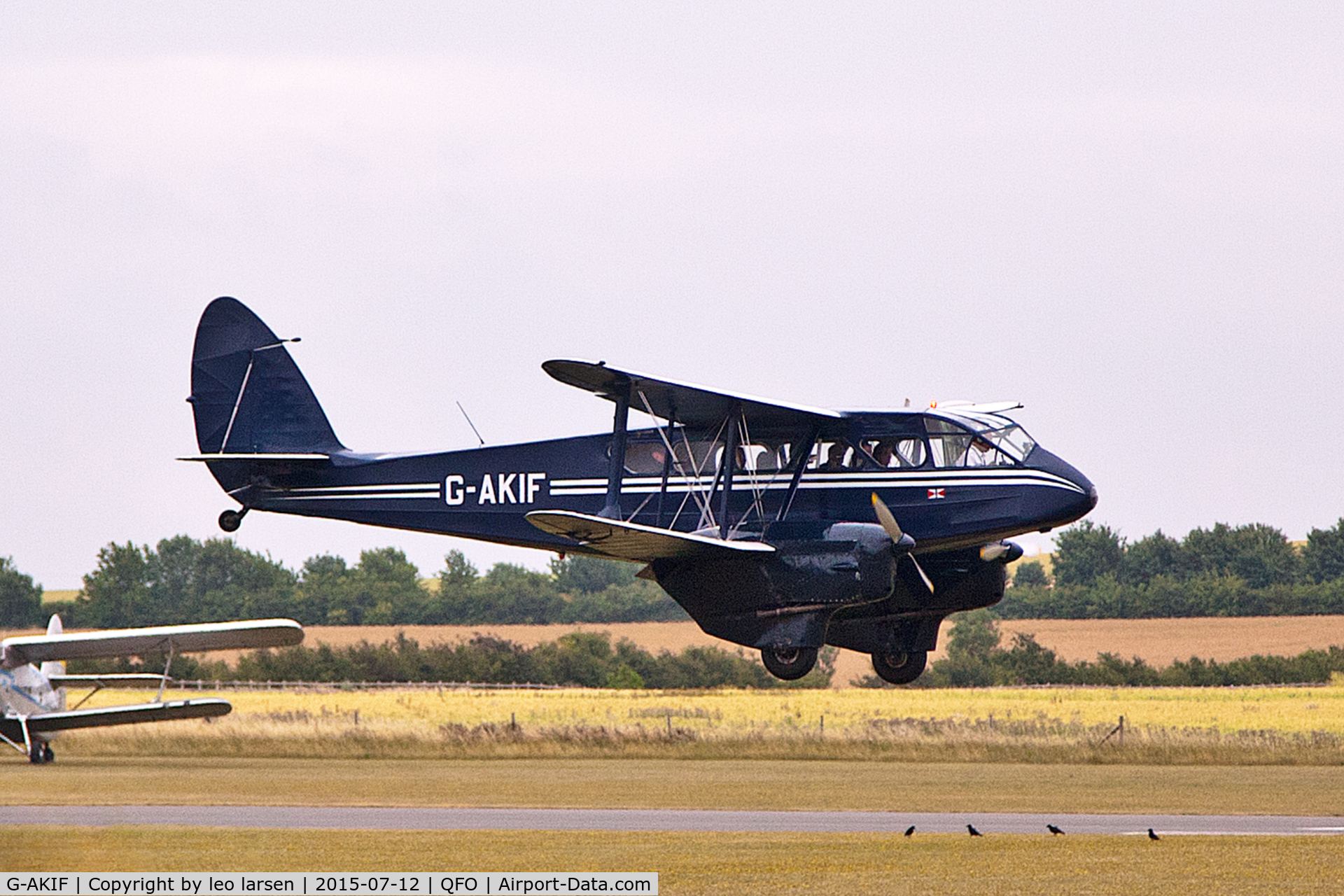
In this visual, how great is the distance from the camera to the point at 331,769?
57.3 m

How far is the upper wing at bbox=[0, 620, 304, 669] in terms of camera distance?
4772 cm

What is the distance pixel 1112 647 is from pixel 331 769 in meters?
54.6

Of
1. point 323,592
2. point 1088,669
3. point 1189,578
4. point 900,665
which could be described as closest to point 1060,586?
point 1189,578

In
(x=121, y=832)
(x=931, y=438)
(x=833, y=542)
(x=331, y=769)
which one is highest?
(x=931, y=438)

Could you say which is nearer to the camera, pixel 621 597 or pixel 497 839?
pixel 497 839

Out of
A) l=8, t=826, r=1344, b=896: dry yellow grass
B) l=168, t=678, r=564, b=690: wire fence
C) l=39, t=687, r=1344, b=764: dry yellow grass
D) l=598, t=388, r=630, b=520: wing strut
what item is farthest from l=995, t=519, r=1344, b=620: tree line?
l=598, t=388, r=630, b=520: wing strut

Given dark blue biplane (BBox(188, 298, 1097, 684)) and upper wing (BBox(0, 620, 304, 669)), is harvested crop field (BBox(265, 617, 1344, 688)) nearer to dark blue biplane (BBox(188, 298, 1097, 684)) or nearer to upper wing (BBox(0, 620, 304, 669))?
upper wing (BBox(0, 620, 304, 669))

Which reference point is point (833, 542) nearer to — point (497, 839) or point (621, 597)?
point (497, 839)

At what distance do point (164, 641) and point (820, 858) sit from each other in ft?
81.1

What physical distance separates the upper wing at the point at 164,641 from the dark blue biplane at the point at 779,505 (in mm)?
16210

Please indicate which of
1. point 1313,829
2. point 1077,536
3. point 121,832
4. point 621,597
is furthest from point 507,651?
point 121,832

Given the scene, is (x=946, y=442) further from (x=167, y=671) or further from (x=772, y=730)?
(x=772, y=730)

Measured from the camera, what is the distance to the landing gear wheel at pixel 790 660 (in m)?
28.7

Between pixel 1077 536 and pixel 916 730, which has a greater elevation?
pixel 1077 536
